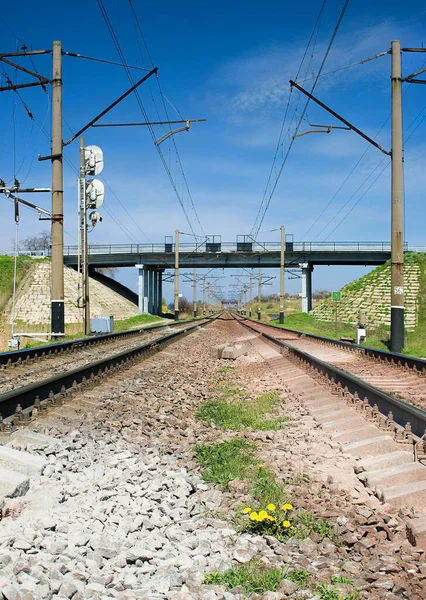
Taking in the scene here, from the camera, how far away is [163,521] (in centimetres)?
372

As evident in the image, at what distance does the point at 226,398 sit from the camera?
922 centimetres

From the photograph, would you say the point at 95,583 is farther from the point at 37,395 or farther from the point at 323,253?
the point at 323,253

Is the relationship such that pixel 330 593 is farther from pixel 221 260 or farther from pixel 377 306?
pixel 221 260

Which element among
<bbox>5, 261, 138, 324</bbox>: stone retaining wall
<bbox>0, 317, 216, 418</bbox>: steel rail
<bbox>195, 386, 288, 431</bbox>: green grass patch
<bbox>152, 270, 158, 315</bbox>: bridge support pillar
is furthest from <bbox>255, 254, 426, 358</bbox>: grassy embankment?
<bbox>152, 270, 158, 315</bbox>: bridge support pillar

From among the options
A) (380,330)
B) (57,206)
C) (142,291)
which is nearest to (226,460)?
(57,206)

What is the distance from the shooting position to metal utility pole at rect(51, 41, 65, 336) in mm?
20766

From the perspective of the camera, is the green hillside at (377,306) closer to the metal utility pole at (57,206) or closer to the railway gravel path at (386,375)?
the railway gravel path at (386,375)

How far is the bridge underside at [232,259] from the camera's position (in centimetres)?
7000

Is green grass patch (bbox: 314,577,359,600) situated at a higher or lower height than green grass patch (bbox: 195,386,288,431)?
higher

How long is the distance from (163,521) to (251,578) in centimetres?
92

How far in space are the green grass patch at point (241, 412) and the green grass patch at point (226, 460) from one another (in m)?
0.97

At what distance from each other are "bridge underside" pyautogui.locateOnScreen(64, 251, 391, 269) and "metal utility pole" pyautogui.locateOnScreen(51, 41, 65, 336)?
50.0m

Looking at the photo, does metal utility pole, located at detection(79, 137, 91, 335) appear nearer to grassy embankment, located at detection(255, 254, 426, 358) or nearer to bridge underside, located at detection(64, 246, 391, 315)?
grassy embankment, located at detection(255, 254, 426, 358)

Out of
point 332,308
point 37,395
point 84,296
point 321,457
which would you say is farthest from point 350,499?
point 332,308
